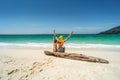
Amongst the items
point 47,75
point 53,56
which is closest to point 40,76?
point 47,75

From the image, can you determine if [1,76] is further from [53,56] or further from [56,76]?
[53,56]

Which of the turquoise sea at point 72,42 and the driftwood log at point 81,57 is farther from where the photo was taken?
the turquoise sea at point 72,42

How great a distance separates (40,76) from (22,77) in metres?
0.66

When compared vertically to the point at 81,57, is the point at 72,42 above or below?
below

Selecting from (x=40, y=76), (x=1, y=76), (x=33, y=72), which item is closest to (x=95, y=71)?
(x=40, y=76)

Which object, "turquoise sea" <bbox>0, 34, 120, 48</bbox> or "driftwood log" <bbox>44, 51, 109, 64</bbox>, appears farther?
"turquoise sea" <bbox>0, 34, 120, 48</bbox>

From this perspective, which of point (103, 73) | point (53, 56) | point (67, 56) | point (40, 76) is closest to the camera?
point (40, 76)

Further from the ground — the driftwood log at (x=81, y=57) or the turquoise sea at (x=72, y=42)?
the driftwood log at (x=81, y=57)

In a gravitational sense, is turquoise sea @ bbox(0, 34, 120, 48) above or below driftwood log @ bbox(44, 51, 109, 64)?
below

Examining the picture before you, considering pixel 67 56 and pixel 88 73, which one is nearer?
pixel 88 73

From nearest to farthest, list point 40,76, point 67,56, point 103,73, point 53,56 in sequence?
point 40,76 < point 103,73 < point 67,56 < point 53,56

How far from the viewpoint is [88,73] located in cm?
430

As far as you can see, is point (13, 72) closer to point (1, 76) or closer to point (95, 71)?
point (1, 76)

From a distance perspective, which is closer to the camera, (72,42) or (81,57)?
(81,57)
